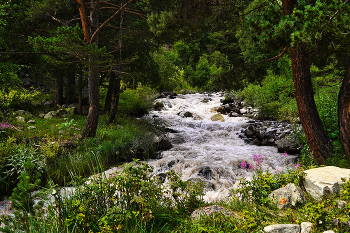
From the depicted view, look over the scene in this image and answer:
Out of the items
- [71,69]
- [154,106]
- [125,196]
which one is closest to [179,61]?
[154,106]

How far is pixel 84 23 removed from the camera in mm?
6648

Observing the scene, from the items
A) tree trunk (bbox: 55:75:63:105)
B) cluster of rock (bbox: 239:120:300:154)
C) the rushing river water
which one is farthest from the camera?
tree trunk (bbox: 55:75:63:105)

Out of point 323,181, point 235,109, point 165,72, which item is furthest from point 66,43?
point 165,72

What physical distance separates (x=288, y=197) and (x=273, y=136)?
6090mm

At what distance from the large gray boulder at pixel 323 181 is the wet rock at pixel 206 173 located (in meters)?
2.58

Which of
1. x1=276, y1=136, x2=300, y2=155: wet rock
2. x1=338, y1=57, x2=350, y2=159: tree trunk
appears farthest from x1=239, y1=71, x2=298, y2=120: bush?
x1=338, y1=57, x2=350, y2=159: tree trunk

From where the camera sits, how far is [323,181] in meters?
3.20

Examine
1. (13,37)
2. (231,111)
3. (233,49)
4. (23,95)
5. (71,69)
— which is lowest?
(231,111)

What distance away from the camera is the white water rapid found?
5.75 meters

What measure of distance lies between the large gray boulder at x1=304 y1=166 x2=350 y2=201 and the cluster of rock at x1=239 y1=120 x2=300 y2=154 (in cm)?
408

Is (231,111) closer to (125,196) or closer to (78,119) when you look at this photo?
(78,119)

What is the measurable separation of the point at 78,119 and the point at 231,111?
9187 millimetres

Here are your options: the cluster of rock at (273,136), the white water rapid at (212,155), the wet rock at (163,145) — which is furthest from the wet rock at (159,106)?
the wet rock at (163,145)

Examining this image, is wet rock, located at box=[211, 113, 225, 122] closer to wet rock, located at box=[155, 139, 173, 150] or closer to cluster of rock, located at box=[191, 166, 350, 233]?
wet rock, located at box=[155, 139, 173, 150]
